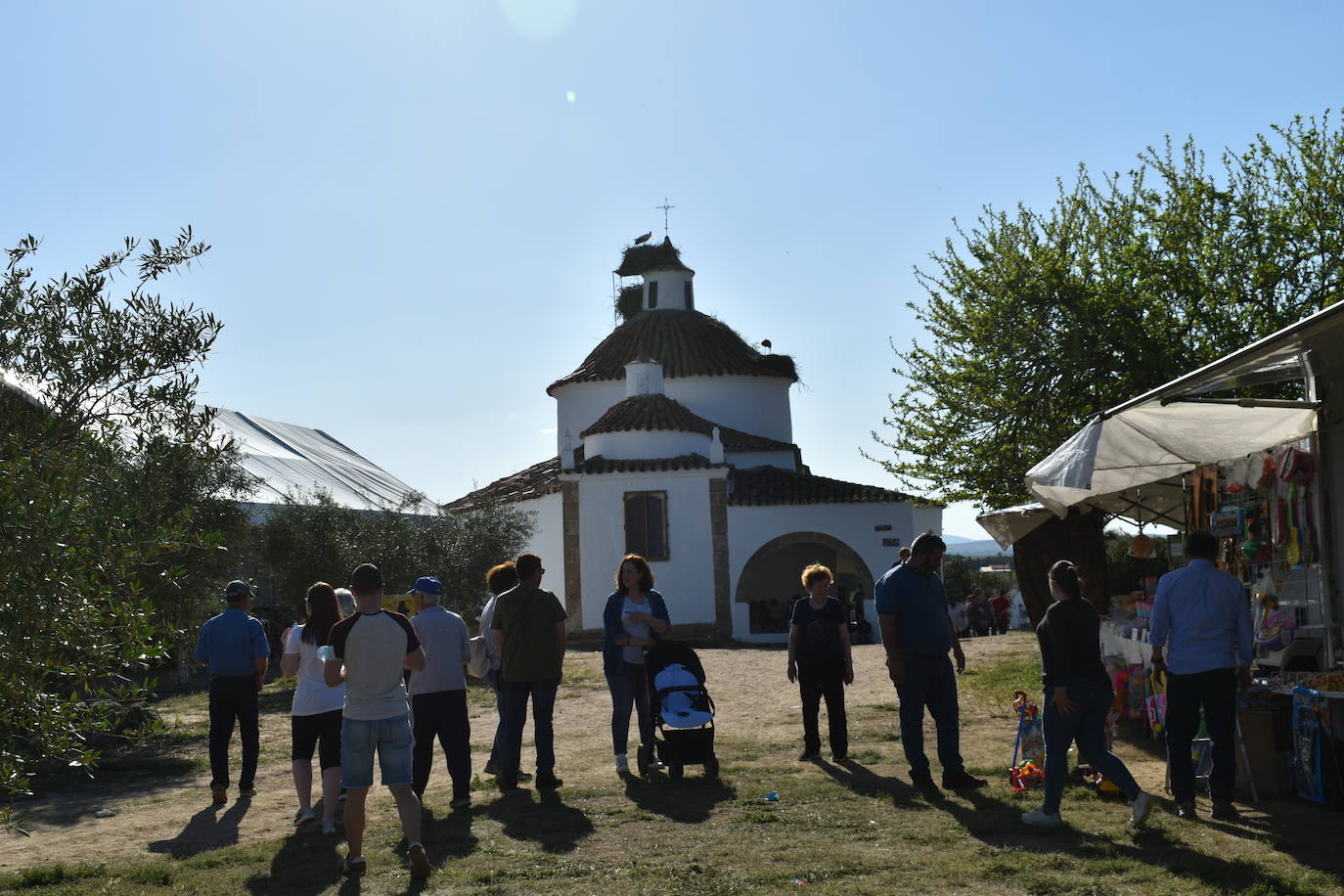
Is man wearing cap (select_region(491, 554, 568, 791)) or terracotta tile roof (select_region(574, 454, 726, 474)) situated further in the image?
terracotta tile roof (select_region(574, 454, 726, 474))

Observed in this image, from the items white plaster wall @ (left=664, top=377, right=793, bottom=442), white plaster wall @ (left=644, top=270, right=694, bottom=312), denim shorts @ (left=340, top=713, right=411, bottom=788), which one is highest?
white plaster wall @ (left=644, top=270, right=694, bottom=312)

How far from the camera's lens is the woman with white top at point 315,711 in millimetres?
8414

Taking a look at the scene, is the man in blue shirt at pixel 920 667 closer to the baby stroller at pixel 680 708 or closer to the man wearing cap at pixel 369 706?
the baby stroller at pixel 680 708

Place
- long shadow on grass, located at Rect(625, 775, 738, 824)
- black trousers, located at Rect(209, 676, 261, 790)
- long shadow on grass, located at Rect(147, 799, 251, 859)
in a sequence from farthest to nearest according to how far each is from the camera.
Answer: black trousers, located at Rect(209, 676, 261, 790)
long shadow on grass, located at Rect(625, 775, 738, 824)
long shadow on grass, located at Rect(147, 799, 251, 859)

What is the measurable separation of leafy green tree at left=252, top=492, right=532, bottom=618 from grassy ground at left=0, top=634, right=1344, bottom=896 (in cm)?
994

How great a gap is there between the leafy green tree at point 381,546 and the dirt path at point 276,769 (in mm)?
3837

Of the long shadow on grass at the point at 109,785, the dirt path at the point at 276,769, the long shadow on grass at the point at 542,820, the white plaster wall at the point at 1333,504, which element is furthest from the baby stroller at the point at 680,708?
the white plaster wall at the point at 1333,504

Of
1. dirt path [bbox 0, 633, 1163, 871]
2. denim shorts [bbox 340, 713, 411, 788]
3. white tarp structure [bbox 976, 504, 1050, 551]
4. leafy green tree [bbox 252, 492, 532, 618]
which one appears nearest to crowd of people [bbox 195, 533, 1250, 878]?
denim shorts [bbox 340, 713, 411, 788]

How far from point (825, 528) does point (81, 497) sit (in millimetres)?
27060

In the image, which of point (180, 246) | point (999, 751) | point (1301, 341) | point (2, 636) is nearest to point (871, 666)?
point (999, 751)

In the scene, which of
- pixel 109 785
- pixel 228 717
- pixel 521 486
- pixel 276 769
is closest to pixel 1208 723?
pixel 228 717

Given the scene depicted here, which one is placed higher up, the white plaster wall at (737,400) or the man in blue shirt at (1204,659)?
the white plaster wall at (737,400)

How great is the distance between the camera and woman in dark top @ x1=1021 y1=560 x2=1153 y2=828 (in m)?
7.48

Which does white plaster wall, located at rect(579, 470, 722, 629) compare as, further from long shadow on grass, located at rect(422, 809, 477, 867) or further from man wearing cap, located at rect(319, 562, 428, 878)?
man wearing cap, located at rect(319, 562, 428, 878)
